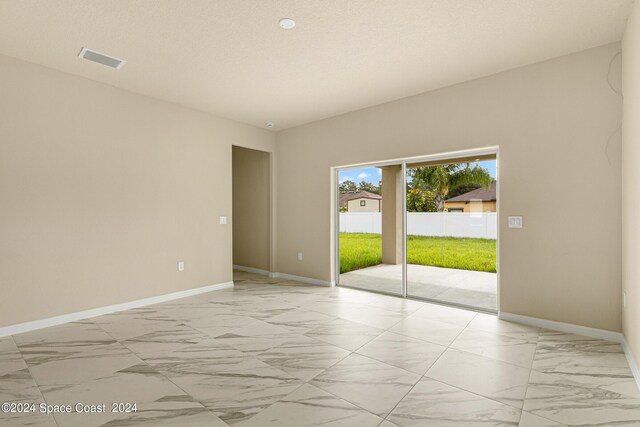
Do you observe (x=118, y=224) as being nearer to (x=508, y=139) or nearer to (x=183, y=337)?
(x=183, y=337)

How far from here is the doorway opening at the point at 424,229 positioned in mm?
4105

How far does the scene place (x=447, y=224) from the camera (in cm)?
434

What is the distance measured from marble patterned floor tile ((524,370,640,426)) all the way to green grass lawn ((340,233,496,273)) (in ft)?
6.24

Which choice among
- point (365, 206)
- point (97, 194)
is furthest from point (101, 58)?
point (365, 206)

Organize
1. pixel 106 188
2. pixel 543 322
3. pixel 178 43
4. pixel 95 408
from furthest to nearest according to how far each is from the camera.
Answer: pixel 106 188 → pixel 543 322 → pixel 178 43 → pixel 95 408

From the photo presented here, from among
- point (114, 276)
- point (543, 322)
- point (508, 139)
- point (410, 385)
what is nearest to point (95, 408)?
Answer: point (410, 385)

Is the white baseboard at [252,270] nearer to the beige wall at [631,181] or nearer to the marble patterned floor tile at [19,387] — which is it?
the marble patterned floor tile at [19,387]

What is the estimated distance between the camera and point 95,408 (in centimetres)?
205

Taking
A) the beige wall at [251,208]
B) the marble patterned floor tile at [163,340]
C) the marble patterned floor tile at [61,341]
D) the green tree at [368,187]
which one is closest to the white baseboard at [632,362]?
the green tree at [368,187]

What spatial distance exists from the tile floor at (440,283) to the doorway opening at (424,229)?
0.01 meters

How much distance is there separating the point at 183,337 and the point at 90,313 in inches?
60.2

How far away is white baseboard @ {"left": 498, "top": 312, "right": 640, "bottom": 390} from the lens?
2.78 meters

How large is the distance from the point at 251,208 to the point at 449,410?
17.9ft

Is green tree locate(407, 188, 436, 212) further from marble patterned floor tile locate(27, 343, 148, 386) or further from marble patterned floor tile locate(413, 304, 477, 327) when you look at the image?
marble patterned floor tile locate(27, 343, 148, 386)
